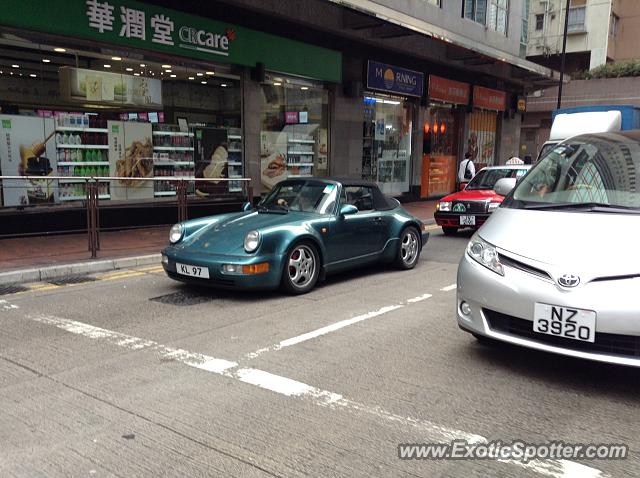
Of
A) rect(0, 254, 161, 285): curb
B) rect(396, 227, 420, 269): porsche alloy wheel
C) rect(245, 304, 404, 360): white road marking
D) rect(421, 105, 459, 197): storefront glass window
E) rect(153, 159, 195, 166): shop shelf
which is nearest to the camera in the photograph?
rect(245, 304, 404, 360): white road marking

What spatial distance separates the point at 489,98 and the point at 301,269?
20.2 meters

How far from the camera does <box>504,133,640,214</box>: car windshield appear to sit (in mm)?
4211

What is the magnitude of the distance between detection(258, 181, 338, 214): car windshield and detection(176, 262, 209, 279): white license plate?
1.44 m

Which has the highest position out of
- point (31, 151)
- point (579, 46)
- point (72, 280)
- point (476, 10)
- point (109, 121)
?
point (579, 46)

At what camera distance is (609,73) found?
40438 millimetres

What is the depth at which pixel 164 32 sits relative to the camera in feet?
38.6

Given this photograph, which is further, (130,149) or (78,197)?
(130,149)

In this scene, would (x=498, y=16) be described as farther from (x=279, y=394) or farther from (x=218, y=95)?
(x=279, y=394)

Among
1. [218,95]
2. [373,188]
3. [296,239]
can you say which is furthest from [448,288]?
[218,95]

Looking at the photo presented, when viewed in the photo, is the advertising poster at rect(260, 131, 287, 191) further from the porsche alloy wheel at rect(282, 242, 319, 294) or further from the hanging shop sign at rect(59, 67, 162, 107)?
the porsche alloy wheel at rect(282, 242, 319, 294)

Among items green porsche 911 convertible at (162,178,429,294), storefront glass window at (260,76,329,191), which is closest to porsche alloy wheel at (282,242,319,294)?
green porsche 911 convertible at (162,178,429,294)

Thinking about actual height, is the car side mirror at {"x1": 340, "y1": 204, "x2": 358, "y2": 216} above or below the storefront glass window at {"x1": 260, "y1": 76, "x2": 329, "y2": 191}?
below

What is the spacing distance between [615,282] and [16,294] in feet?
20.9

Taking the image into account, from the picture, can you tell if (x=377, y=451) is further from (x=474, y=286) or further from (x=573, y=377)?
(x=573, y=377)
